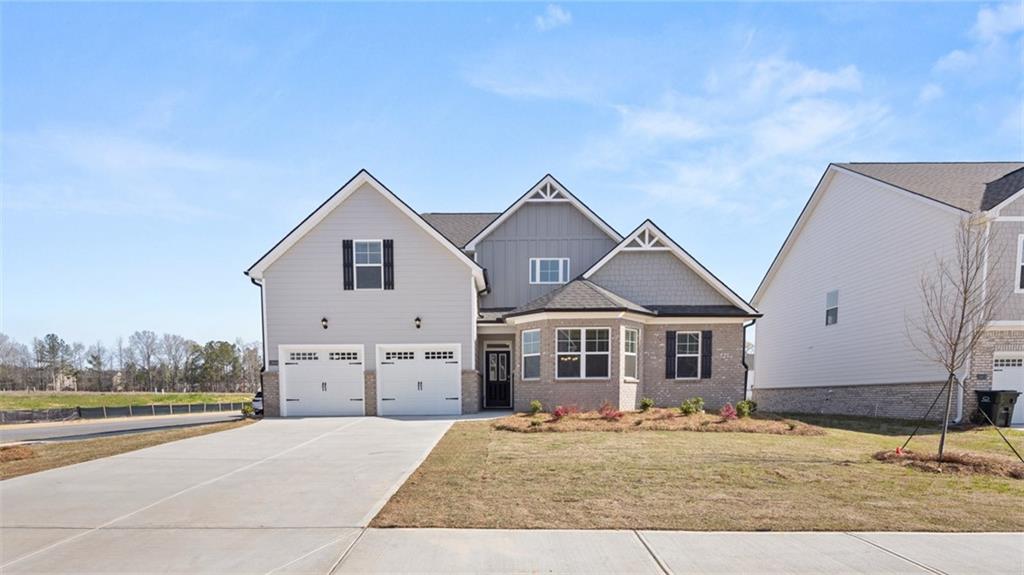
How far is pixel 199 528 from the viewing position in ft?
18.2

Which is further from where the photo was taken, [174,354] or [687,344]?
[174,354]

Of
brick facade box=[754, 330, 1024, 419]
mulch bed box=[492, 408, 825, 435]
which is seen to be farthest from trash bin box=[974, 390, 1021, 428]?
mulch bed box=[492, 408, 825, 435]

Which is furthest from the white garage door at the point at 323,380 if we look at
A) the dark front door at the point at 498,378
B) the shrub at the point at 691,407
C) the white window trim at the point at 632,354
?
the shrub at the point at 691,407

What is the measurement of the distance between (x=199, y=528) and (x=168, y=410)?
3798 cm

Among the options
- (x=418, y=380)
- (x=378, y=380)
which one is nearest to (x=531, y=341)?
(x=418, y=380)

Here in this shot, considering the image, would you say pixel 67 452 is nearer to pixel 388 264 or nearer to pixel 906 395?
pixel 388 264

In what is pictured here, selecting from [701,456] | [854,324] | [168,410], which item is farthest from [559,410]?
[168,410]

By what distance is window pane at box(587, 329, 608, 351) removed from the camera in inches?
645

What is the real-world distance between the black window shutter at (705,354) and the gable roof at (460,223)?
32.3ft

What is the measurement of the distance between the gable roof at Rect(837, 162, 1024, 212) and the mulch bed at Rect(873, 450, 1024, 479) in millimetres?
10079

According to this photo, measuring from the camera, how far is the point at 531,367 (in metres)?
16.7

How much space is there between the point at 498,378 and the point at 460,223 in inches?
287

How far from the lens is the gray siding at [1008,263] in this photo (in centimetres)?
1518

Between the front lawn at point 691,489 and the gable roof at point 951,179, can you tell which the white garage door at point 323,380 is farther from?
the gable roof at point 951,179
